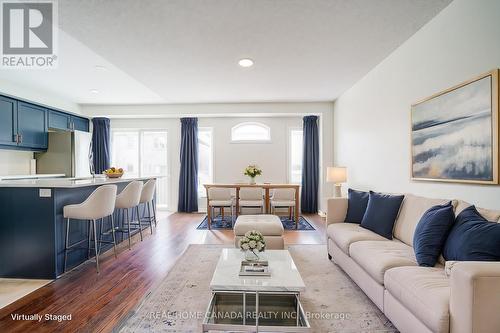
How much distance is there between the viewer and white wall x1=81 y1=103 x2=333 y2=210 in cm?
577

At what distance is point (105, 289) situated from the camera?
2439 millimetres

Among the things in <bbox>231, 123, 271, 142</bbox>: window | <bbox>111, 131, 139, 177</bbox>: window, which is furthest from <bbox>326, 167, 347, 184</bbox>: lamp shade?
<bbox>111, 131, 139, 177</bbox>: window

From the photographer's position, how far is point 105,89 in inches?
191

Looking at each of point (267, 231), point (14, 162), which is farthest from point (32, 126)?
point (267, 231)

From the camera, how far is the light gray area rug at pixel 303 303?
187 cm

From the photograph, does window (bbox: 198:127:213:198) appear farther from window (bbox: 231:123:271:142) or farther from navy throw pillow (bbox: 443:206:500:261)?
navy throw pillow (bbox: 443:206:500:261)

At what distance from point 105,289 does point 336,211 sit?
266cm


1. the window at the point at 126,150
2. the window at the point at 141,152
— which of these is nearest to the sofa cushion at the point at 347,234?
the window at the point at 141,152

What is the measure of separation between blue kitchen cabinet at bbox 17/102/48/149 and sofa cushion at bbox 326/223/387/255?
5455 millimetres

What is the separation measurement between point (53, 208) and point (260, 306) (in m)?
2.37

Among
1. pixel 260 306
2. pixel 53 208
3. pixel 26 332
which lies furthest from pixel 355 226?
pixel 53 208

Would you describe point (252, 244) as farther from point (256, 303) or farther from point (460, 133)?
point (460, 133)

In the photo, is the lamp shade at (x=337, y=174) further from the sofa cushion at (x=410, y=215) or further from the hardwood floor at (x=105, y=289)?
the sofa cushion at (x=410, y=215)

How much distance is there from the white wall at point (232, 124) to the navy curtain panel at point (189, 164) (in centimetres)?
26
